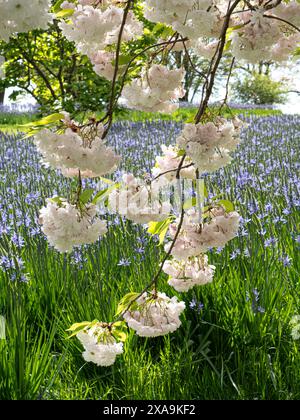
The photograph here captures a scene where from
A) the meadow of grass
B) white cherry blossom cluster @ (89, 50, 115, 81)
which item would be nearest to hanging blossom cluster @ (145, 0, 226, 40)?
white cherry blossom cluster @ (89, 50, 115, 81)

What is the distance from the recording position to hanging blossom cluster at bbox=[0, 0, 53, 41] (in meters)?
1.56

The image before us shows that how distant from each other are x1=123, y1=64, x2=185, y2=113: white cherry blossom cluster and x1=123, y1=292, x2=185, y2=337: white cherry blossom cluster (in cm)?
73

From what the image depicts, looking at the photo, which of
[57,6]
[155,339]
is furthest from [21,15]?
[155,339]

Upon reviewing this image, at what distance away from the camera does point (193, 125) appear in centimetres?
188

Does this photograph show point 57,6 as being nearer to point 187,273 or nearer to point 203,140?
point 203,140

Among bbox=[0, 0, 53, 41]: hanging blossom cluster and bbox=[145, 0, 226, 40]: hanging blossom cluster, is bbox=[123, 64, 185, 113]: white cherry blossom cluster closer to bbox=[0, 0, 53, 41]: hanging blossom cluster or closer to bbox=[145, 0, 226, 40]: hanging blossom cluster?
bbox=[145, 0, 226, 40]: hanging blossom cluster

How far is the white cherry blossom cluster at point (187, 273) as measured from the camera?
243 centimetres

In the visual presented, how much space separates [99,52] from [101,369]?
1.68m

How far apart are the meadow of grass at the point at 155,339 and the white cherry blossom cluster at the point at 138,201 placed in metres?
0.96

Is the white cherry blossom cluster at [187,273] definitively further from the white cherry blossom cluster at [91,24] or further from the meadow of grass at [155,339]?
the white cherry blossom cluster at [91,24]

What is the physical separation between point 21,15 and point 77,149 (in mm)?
410
